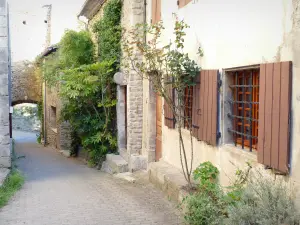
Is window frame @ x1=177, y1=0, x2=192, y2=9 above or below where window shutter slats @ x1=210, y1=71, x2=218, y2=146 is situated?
above

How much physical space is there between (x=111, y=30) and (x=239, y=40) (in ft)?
22.1

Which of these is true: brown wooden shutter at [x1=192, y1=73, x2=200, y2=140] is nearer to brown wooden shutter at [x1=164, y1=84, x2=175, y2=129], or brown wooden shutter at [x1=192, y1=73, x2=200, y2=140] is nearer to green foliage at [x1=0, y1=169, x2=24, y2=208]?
brown wooden shutter at [x1=164, y1=84, x2=175, y2=129]

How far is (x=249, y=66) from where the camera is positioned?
17.8 ft

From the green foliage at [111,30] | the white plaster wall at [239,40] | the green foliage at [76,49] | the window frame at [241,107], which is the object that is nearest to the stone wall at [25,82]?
the green foliage at [76,49]

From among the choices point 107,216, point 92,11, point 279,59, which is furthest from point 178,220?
point 92,11

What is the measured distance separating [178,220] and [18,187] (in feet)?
13.3

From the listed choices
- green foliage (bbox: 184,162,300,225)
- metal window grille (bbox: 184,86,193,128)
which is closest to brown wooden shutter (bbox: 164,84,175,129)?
metal window grille (bbox: 184,86,193,128)

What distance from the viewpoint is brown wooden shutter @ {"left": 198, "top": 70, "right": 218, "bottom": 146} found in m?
6.40

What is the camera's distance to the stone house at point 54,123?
18.3 m

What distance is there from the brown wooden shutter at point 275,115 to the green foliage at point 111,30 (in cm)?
693

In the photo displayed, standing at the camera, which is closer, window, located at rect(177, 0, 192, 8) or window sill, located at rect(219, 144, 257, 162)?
window sill, located at rect(219, 144, 257, 162)

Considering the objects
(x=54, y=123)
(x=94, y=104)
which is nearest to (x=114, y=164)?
(x=94, y=104)

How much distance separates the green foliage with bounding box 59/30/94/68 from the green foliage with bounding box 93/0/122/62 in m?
1.52

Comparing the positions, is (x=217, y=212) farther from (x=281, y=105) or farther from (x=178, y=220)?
(x=281, y=105)
